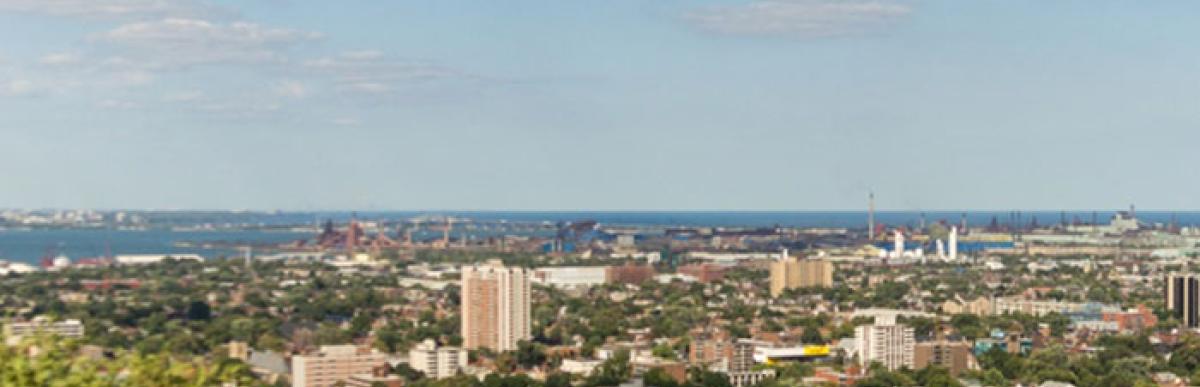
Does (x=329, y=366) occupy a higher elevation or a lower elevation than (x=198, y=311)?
lower

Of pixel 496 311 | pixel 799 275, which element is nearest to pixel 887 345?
pixel 496 311

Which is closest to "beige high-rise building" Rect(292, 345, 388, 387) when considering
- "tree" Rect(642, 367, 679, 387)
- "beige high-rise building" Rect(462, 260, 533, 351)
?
"tree" Rect(642, 367, 679, 387)

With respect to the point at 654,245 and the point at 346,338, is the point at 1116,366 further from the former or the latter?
the point at 654,245

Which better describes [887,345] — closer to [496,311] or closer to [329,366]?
[496,311]

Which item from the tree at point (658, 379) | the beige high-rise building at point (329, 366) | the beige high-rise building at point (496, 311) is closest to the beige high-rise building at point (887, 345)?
the tree at point (658, 379)

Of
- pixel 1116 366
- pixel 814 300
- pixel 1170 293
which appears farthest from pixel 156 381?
pixel 814 300

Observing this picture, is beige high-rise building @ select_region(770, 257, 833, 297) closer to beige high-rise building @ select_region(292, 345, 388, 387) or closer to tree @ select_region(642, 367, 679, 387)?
tree @ select_region(642, 367, 679, 387)
